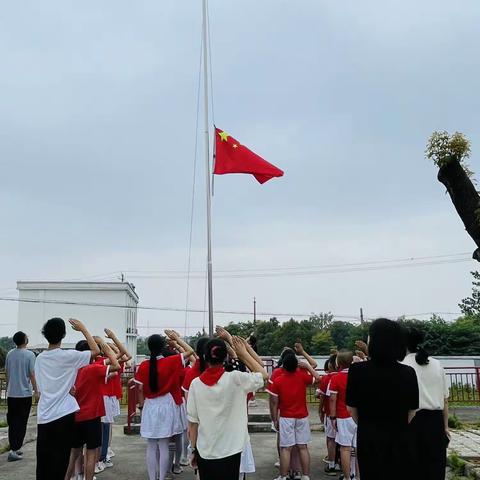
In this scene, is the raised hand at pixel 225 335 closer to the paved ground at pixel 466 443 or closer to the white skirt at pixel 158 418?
the white skirt at pixel 158 418

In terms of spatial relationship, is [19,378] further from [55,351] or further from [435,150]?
[435,150]

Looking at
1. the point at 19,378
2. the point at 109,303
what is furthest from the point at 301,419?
the point at 109,303

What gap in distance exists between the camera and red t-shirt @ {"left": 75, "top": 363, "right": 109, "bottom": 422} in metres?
5.51

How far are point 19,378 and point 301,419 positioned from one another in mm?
4204

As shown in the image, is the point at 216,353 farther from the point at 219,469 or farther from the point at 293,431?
the point at 293,431

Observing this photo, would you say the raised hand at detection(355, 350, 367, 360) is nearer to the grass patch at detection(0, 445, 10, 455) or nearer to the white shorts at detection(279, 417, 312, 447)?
the white shorts at detection(279, 417, 312, 447)

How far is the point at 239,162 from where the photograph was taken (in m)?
9.78

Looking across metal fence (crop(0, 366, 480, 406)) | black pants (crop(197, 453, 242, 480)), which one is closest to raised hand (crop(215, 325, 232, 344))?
black pants (crop(197, 453, 242, 480))

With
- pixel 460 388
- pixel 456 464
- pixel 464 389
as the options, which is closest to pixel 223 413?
pixel 456 464

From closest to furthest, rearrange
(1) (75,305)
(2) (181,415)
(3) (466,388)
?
(2) (181,415), (3) (466,388), (1) (75,305)

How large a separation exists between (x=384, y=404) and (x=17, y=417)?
246 inches

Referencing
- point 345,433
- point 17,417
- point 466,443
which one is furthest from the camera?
point 466,443

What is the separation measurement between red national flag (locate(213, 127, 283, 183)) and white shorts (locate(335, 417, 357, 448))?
4778 millimetres

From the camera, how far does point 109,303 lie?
154 feet
